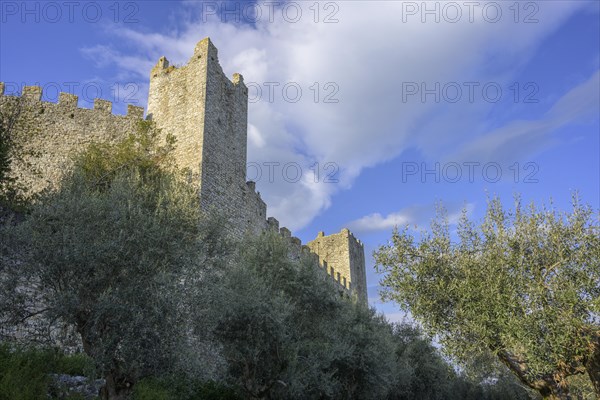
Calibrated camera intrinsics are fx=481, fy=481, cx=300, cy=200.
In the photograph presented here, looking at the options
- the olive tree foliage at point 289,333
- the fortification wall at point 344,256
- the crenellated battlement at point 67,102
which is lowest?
the olive tree foliage at point 289,333

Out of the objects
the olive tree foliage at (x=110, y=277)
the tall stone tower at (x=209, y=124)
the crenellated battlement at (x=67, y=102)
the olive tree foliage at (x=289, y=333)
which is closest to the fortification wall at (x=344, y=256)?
the tall stone tower at (x=209, y=124)

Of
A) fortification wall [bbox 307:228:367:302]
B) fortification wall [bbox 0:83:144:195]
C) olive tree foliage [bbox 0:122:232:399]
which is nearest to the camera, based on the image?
olive tree foliage [bbox 0:122:232:399]

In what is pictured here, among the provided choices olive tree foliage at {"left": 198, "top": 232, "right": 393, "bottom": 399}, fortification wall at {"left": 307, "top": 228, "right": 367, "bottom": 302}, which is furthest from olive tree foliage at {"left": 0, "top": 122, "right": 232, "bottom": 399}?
fortification wall at {"left": 307, "top": 228, "right": 367, "bottom": 302}

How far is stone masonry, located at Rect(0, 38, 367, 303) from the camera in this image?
2002 centimetres

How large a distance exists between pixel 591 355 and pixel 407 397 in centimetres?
1551

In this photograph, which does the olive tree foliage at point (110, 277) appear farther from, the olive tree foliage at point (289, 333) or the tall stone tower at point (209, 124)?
the tall stone tower at point (209, 124)

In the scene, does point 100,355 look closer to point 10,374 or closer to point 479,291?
point 10,374

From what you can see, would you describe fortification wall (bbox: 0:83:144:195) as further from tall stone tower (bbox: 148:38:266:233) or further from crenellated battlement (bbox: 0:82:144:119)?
tall stone tower (bbox: 148:38:266:233)

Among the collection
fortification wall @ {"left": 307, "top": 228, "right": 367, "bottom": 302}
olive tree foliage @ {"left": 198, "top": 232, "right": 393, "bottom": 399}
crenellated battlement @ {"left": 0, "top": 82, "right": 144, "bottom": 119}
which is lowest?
olive tree foliage @ {"left": 198, "top": 232, "right": 393, "bottom": 399}

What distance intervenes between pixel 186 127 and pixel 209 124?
100 centimetres

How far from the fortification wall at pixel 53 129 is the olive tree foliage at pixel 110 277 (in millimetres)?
8132

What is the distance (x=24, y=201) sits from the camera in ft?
53.7

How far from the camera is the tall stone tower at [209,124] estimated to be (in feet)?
66.0

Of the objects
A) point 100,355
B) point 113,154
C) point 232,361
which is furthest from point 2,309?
point 113,154
